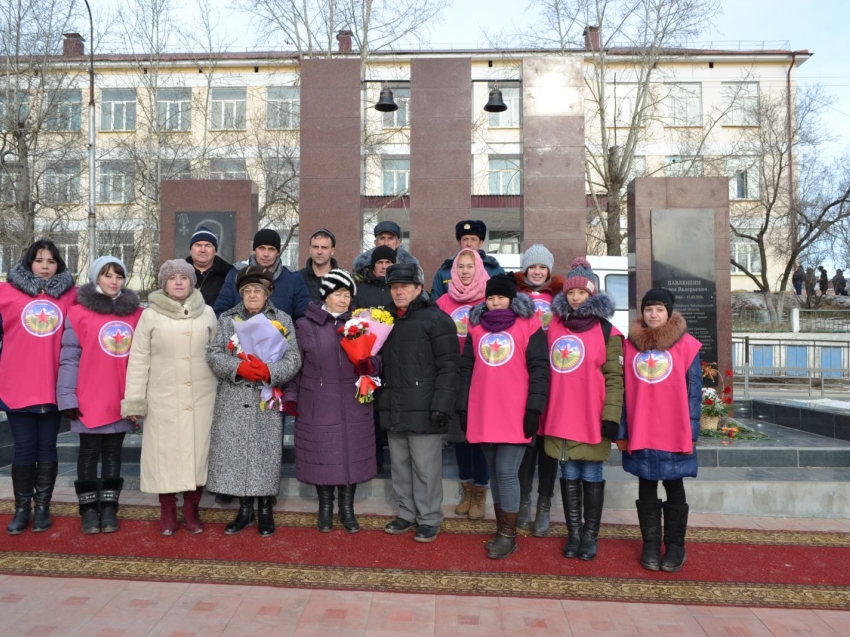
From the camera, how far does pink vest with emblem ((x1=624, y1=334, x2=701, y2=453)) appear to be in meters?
3.88

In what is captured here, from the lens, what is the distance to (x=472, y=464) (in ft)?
16.0

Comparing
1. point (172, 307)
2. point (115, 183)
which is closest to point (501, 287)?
point (172, 307)

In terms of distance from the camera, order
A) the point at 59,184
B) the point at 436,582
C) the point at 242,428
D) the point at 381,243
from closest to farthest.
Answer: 1. the point at 436,582
2. the point at 242,428
3. the point at 381,243
4. the point at 59,184

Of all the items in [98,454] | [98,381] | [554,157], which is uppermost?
[554,157]

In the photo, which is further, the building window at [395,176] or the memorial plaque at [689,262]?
the building window at [395,176]

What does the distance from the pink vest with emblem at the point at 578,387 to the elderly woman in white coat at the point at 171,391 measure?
2290 mm

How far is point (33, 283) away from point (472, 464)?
329cm

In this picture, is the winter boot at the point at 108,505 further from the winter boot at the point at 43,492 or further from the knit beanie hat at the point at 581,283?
the knit beanie hat at the point at 581,283

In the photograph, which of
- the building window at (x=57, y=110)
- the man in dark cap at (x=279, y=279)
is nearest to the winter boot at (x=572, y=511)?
the man in dark cap at (x=279, y=279)

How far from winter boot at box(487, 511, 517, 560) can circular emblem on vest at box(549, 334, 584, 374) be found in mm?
965

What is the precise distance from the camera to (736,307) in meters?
22.3

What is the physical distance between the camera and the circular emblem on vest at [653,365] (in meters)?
3.97

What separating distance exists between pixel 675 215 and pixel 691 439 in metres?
5.87

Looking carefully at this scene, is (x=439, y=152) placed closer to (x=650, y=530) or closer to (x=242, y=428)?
(x=242, y=428)
